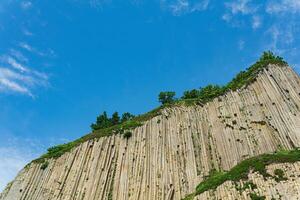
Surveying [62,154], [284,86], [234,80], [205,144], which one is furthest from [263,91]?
[62,154]

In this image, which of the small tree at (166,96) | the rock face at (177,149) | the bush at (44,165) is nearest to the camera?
the rock face at (177,149)

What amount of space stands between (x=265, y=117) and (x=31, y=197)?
20612mm

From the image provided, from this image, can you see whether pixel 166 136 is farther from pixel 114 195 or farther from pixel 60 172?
pixel 60 172

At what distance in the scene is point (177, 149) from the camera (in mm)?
36938

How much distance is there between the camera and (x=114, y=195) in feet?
115

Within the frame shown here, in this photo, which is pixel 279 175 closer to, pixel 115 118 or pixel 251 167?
pixel 251 167

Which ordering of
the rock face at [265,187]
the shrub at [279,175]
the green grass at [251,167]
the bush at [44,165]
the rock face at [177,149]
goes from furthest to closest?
1. the bush at [44,165]
2. the rock face at [177,149]
3. the green grass at [251,167]
4. the shrub at [279,175]
5. the rock face at [265,187]

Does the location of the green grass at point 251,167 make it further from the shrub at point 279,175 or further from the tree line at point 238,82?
the tree line at point 238,82

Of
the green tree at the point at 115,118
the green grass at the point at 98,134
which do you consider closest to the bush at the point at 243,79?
the green grass at the point at 98,134

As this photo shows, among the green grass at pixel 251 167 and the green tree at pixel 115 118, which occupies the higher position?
the green tree at pixel 115 118

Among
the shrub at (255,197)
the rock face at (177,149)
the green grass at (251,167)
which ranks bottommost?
the shrub at (255,197)

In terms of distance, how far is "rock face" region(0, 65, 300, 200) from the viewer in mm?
34469

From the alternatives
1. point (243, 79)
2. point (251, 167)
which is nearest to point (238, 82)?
point (243, 79)

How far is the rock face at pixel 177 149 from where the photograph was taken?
34469 mm
